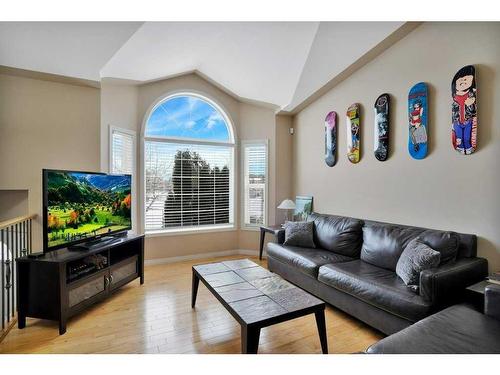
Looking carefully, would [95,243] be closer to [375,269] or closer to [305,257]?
[305,257]

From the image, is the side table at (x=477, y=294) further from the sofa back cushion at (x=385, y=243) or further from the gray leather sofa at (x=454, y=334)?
the sofa back cushion at (x=385, y=243)

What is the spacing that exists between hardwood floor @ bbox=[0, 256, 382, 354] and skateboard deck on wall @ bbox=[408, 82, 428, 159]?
1817 mm

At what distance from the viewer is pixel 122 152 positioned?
3.83m

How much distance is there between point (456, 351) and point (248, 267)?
1.74 meters

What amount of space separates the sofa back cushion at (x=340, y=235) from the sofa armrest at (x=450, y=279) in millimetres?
1043

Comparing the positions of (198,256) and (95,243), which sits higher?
→ (95,243)

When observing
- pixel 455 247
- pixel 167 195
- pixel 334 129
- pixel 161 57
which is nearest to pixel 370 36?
pixel 334 129

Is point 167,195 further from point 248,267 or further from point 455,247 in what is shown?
point 455,247

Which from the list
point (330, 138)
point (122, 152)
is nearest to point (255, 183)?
point (330, 138)

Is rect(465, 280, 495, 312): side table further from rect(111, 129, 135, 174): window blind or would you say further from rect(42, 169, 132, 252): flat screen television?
rect(111, 129, 135, 174): window blind

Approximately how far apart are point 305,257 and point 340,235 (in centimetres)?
53

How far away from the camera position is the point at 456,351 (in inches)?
53.7

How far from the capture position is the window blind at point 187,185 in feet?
13.9

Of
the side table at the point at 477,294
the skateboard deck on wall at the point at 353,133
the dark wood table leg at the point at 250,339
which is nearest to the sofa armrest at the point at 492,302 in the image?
the side table at the point at 477,294
